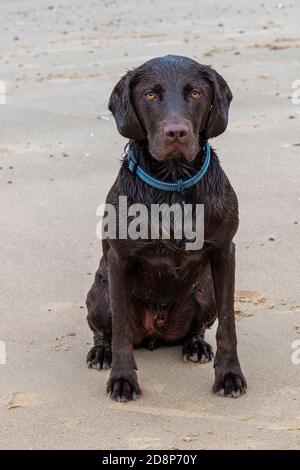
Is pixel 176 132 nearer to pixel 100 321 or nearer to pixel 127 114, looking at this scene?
pixel 127 114

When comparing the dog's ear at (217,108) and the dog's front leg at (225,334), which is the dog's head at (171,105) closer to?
the dog's ear at (217,108)

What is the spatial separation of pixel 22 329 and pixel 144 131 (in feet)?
4.82

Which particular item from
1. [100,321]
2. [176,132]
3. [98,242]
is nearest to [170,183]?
[176,132]

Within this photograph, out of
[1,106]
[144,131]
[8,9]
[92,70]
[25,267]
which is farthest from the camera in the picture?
[8,9]

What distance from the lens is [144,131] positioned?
4453 millimetres

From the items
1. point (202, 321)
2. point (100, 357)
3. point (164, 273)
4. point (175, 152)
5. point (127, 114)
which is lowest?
point (100, 357)

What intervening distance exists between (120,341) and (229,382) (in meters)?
0.52

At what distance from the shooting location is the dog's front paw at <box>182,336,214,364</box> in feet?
16.3

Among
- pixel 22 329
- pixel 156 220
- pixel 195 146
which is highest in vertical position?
pixel 195 146

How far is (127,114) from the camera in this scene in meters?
4.44

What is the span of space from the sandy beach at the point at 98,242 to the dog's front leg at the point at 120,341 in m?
0.09

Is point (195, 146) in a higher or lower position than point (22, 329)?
higher
